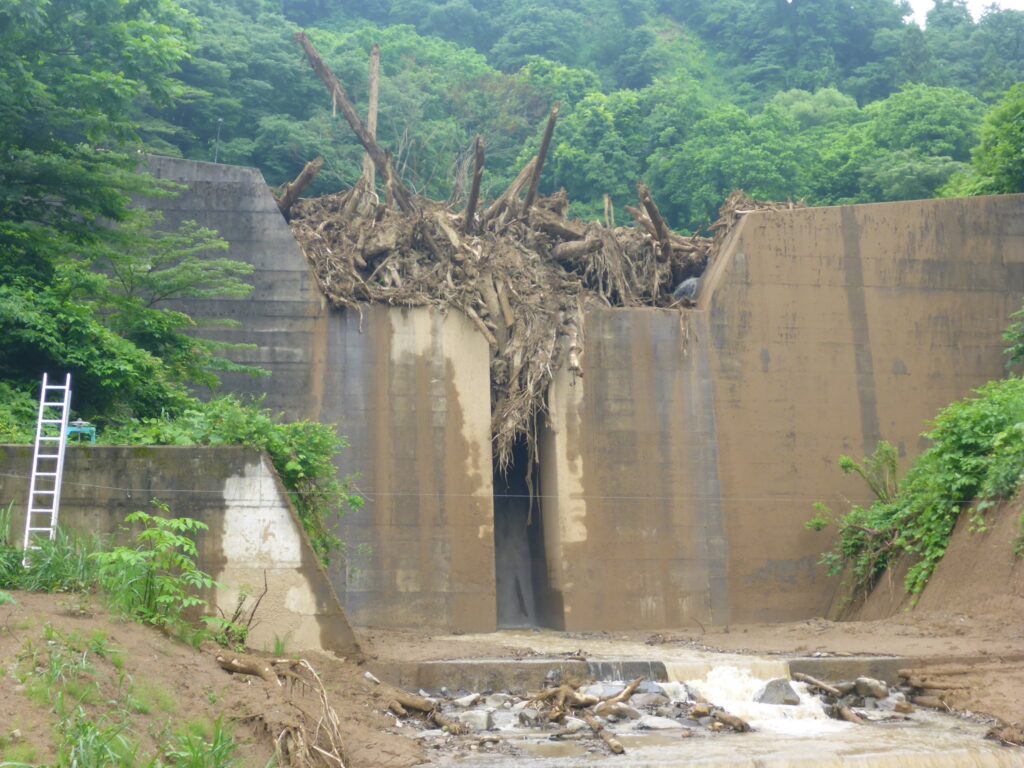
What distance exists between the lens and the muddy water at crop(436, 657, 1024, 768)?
30.2 feet

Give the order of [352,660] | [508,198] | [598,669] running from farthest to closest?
[508,198], [598,669], [352,660]

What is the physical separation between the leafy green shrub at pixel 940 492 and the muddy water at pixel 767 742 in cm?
409

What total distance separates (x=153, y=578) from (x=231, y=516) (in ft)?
5.32

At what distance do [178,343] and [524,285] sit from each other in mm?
5861

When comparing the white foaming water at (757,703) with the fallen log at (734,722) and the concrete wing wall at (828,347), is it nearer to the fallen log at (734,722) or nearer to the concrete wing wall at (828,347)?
the fallen log at (734,722)

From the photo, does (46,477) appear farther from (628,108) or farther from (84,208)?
(628,108)

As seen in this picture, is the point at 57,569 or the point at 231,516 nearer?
the point at 57,569

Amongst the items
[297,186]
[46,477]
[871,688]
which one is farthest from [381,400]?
[871,688]

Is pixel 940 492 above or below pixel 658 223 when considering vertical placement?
below

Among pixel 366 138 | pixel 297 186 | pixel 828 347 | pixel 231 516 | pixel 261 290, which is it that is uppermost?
pixel 366 138

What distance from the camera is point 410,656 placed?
500 inches

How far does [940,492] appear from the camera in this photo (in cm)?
1542

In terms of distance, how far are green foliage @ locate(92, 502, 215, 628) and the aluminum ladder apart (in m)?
0.75

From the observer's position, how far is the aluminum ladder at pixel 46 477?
10445 millimetres
